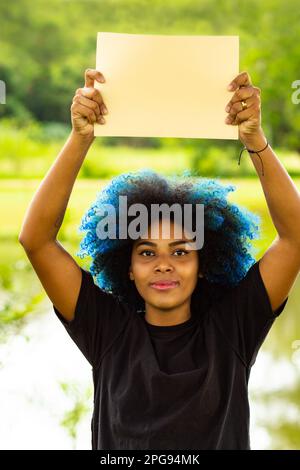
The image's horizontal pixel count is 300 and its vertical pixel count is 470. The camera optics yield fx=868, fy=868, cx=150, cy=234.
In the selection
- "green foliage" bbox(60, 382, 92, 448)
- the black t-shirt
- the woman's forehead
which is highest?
"green foliage" bbox(60, 382, 92, 448)

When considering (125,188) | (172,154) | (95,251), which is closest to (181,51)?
(125,188)

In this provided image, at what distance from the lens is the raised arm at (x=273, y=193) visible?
4.60ft

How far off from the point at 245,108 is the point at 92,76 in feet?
0.84

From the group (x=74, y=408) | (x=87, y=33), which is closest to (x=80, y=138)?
(x=74, y=408)

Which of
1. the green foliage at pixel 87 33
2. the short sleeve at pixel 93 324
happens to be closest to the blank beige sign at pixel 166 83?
the short sleeve at pixel 93 324

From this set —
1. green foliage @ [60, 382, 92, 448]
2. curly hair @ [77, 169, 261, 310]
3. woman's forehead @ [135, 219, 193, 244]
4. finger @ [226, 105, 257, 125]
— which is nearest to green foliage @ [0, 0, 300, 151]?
green foliage @ [60, 382, 92, 448]

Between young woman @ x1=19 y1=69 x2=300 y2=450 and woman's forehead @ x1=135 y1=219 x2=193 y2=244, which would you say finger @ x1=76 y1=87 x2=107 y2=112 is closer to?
young woman @ x1=19 y1=69 x2=300 y2=450

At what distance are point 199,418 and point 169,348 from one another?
14cm

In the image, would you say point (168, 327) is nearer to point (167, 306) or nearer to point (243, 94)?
point (167, 306)

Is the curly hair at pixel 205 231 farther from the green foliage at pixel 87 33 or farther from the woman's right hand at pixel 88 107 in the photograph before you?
the green foliage at pixel 87 33

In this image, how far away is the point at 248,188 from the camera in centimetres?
923

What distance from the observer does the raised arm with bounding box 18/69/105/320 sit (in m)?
1.43
